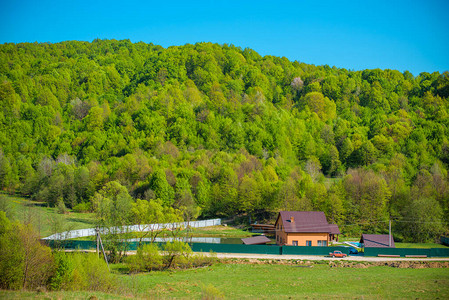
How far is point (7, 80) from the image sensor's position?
116 metres

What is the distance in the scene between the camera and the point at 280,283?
30484 mm

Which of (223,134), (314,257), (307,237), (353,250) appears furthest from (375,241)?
(223,134)

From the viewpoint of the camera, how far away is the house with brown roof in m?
48.9

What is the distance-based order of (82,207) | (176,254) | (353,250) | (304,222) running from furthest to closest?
1. (82,207)
2. (304,222)
3. (353,250)
4. (176,254)

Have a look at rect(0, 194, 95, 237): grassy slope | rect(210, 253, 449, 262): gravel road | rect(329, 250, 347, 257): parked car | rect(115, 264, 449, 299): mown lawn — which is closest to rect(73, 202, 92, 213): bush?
rect(0, 194, 95, 237): grassy slope

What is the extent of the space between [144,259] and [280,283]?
13.3m

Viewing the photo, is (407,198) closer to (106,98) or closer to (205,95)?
(205,95)

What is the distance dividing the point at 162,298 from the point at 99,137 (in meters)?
79.4

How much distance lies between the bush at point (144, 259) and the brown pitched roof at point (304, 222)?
1829 centimetres

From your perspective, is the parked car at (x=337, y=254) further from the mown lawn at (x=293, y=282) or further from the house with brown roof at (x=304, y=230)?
the house with brown roof at (x=304, y=230)

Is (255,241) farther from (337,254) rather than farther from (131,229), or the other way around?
(131,229)

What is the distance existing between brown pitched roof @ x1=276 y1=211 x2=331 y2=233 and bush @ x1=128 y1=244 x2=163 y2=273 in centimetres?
1829

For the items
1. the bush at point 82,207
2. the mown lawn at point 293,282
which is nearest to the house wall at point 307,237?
the mown lawn at point 293,282

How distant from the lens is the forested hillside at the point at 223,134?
6525 centimetres
